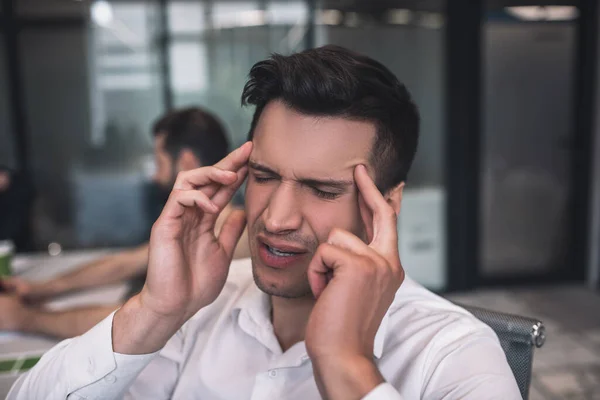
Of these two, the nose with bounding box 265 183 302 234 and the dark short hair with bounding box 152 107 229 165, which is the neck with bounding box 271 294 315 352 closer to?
the nose with bounding box 265 183 302 234

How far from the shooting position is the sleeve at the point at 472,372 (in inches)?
37.5

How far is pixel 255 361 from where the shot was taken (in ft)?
4.11

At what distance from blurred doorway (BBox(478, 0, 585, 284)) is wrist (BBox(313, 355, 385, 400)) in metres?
3.76

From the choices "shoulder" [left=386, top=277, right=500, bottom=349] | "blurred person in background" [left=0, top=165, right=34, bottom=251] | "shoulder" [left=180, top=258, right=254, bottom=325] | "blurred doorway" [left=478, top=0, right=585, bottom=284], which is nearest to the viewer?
"shoulder" [left=386, top=277, right=500, bottom=349]

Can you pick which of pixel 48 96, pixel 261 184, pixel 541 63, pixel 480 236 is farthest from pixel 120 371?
pixel 541 63

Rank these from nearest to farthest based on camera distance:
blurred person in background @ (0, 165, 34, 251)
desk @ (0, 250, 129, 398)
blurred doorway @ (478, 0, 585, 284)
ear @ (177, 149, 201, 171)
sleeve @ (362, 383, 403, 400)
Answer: sleeve @ (362, 383, 403, 400)
desk @ (0, 250, 129, 398)
ear @ (177, 149, 201, 171)
blurred person in background @ (0, 165, 34, 251)
blurred doorway @ (478, 0, 585, 284)

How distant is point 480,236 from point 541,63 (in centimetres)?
143

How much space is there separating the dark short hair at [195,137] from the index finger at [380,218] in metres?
1.49

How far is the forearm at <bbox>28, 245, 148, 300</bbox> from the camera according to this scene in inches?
78.8

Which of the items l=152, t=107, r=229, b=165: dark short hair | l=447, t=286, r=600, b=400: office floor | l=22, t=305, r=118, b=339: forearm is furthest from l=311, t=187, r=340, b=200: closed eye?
l=447, t=286, r=600, b=400: office floor

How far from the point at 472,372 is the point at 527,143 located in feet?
12.6

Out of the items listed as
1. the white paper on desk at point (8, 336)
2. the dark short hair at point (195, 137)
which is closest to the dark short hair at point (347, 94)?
the white paper on desk at point (8, 336)

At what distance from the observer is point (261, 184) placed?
1.21 m

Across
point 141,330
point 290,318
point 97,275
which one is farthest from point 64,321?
point 290,318
